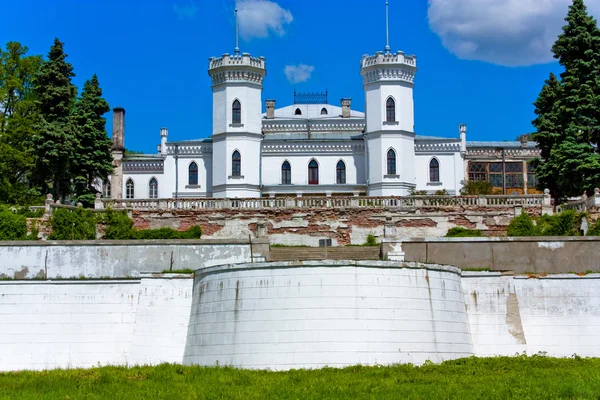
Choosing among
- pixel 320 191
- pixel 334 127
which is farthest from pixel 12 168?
pixel 334 127

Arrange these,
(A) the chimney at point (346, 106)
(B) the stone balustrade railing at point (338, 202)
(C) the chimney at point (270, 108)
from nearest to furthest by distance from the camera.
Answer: (B) the stone balustrade railing at point (338, 202)
(C) the chimney at point (270, 108)
(A) the chimney at point (346, 106)

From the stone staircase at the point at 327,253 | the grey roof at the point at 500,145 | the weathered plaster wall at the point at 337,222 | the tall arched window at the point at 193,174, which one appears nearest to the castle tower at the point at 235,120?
the tall arched window at the point at 193,174

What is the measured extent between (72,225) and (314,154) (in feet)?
79.0

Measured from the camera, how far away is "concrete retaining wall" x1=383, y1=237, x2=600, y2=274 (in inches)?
1177

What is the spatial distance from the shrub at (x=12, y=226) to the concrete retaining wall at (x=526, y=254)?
1856 centimetres

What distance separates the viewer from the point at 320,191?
58.0 metres

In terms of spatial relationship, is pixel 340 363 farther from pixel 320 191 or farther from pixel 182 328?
pixel 320 191

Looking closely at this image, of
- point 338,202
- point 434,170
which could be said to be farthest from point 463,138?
point 338,202

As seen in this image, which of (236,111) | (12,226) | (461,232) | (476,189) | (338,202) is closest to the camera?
(12,226)

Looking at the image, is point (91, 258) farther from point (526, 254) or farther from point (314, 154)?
point (314, 154)

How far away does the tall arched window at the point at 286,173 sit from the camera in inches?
Answer: 2331

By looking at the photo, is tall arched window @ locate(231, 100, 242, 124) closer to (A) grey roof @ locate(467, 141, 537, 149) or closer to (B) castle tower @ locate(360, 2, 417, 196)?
(B) castle tower @ locate(360, 2, 417, 196)

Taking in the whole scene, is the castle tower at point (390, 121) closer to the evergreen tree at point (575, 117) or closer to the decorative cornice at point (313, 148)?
the decorative cornice at point (313, 148)

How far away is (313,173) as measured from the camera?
59.5 metres
